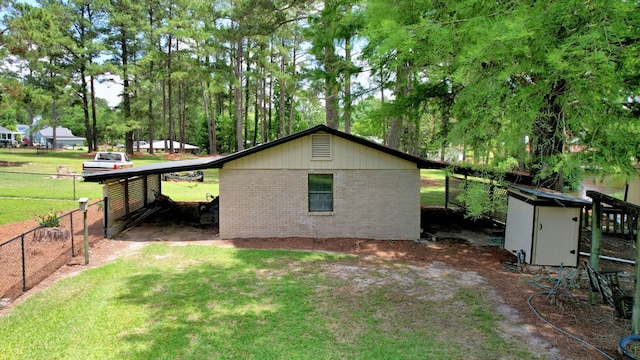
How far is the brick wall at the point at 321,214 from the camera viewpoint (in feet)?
38.6

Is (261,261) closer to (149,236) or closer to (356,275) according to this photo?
(356,275)

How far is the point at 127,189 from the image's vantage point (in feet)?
44.6

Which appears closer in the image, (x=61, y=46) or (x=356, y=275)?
(x=356, y=275)

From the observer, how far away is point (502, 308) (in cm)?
683

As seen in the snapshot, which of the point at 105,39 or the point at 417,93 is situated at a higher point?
the point at 105,39

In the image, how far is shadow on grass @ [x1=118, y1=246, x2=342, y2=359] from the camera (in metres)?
5.25

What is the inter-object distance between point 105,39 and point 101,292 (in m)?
36.9

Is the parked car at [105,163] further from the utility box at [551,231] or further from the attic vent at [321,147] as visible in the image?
the utility box at [551,231]

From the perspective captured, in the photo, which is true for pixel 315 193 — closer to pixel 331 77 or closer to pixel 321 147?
pixel 321 147

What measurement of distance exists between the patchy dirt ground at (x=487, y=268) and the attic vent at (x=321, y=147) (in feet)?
8.45

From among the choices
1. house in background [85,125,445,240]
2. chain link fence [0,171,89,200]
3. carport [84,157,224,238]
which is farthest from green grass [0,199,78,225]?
house in background [85,125,445,240]

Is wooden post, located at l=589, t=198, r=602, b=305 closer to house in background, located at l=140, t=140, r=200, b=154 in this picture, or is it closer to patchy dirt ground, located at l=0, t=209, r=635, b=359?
patchy dirt ground, located at l=0, t=209, r=635, b=359

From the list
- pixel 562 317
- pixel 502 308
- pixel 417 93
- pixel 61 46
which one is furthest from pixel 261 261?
pixel 61 46

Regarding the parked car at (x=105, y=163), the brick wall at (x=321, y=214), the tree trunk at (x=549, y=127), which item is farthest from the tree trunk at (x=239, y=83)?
the tree trunk at (x=549, y=127)
